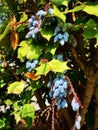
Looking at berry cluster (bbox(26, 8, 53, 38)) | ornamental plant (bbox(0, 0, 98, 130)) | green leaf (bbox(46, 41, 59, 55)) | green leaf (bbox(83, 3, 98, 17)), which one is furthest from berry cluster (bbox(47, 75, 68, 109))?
Answer: green leaf (bbox(83, 3, 98, 17))

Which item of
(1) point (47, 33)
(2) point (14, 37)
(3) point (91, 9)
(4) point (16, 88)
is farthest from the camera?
(4) point (16, 88)

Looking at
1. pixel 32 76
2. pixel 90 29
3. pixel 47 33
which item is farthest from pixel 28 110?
pixel 90 29

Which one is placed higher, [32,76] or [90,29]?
[90,29]

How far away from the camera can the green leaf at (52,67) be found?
1.90 m

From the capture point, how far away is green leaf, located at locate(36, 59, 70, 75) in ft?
6.23

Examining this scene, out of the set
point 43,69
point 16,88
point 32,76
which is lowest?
point 16,88

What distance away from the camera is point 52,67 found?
75.3 inches

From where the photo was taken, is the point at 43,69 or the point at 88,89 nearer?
Result: the point at 43,69

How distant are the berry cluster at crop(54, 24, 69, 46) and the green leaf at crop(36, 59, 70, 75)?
9 centimetres

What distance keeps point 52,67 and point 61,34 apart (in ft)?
0.52

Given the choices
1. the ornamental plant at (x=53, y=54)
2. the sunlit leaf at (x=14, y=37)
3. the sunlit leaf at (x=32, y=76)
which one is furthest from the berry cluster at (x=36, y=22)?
the sunlit leaf at (x=32, y=76)

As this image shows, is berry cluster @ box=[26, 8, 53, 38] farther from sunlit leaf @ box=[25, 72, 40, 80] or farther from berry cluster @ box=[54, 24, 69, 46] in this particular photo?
sunlit leaf @ box=[25, 72, 40, 80]

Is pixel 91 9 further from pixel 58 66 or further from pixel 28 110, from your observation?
pixel 28 110

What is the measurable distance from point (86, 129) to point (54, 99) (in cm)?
76
